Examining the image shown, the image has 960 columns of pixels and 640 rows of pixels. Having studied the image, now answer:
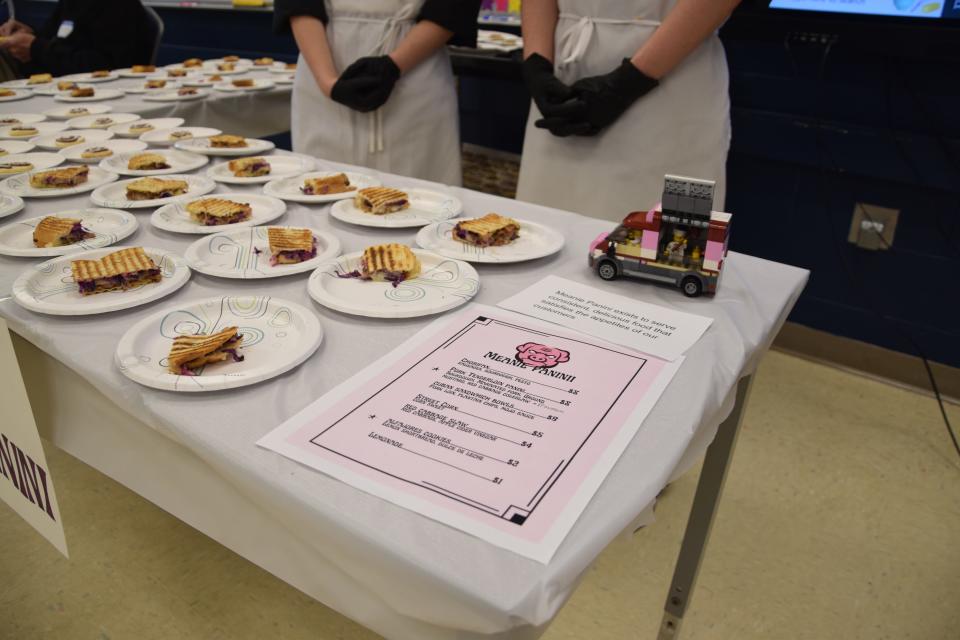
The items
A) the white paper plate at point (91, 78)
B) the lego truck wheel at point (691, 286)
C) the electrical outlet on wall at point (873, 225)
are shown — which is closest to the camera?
the lego truck wheel at point (691, 286)

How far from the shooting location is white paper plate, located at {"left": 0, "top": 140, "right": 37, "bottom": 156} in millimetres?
1570

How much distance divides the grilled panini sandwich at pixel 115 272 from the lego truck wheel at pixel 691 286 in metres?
0.73

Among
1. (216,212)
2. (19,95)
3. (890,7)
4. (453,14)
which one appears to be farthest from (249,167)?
(890,7)

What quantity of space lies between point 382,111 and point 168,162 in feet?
2.59

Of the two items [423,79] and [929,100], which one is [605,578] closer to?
[423,79]

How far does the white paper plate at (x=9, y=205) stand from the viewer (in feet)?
3.75

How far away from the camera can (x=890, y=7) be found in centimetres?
188

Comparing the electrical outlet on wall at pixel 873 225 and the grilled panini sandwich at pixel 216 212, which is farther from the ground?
the grilled panini sandwich at pixel 216 212

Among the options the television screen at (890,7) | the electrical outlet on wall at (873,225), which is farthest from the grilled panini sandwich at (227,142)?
the electrical outlet on wall at (873,225)

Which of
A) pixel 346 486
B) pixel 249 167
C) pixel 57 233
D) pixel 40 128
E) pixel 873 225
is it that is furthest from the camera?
pixel 873 225

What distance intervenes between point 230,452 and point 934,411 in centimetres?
229

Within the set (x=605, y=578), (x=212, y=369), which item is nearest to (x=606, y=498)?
(x=212, y=369)

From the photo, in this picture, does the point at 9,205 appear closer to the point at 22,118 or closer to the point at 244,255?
the point at 244,255

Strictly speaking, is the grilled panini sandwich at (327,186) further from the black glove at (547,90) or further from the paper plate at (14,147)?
the paper plate at (14,147)
